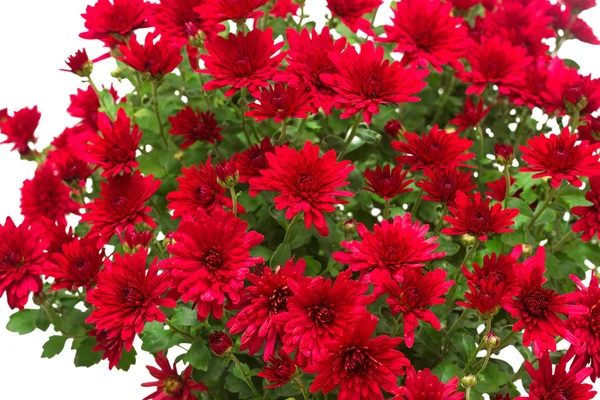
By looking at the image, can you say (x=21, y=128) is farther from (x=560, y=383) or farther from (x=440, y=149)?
(x=560, y=383)

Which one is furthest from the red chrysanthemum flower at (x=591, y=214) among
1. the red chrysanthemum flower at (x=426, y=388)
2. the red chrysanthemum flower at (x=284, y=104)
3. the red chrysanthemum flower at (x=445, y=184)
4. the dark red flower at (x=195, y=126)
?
the dark red flower at (x=195, y=126)

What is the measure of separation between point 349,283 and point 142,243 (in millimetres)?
414

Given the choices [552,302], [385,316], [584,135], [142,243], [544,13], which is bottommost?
[552,302]

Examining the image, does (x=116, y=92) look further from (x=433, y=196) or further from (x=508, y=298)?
(x=508, y=298)

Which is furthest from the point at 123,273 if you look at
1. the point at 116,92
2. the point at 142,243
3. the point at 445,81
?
the point at 445,81

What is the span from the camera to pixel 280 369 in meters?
1.11

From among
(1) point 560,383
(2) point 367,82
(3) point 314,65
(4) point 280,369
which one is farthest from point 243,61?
(1) point 560,383

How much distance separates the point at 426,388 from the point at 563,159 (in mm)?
485

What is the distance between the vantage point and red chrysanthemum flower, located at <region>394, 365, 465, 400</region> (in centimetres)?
106

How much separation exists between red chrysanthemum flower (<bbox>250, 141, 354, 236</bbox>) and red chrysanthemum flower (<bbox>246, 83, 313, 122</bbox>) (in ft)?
0.28

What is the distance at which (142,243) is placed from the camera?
1258 millimetres

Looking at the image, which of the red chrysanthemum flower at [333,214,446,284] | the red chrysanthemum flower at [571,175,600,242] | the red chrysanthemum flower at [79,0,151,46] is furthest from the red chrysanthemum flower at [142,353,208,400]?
the red chrysanthemum flower at [571,175,600,242]

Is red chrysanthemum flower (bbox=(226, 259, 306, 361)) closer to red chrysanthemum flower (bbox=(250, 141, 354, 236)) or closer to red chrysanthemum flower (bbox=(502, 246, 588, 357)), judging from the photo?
red chrysanthemum flower (bbox=(250, 141, 354, 236))

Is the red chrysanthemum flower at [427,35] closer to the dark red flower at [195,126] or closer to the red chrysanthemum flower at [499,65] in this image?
the red chrysanthemum flower at [499,65]
